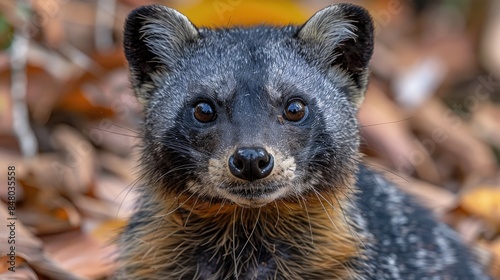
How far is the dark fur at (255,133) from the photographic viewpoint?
18.9 ft

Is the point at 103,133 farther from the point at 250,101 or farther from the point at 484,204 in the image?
the point at 250,101

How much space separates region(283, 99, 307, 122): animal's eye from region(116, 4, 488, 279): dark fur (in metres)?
0.03

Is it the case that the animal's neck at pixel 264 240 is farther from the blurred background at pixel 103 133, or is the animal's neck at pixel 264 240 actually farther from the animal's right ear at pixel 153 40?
the animal's right ear at pixel 153 40

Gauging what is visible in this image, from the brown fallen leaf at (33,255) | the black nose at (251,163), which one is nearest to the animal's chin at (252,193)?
the black nose at (251,163)

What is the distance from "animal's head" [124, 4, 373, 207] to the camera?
5.54m

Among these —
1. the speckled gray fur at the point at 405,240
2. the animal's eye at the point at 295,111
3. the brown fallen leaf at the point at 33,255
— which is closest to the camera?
the animal's eye at the point at 295,111

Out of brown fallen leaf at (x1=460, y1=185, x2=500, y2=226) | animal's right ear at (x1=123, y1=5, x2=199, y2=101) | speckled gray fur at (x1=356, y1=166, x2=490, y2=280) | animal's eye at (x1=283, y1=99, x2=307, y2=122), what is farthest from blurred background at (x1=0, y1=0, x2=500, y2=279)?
animal's eye at (x1=283, y1=99, x2=307, y2=122)

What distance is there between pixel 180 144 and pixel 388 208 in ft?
7.44

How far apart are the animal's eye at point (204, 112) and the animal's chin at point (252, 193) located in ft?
1.69

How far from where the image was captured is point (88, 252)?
24.4ft

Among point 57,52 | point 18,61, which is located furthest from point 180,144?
point 57,52

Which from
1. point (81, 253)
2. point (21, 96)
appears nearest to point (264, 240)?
point (81, 253)

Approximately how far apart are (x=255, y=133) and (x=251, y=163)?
29 cm

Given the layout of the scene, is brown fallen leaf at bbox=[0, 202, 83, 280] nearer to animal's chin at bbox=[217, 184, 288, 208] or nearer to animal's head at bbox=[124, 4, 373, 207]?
animal's head at bbox=[124, 4, 373, 207]
